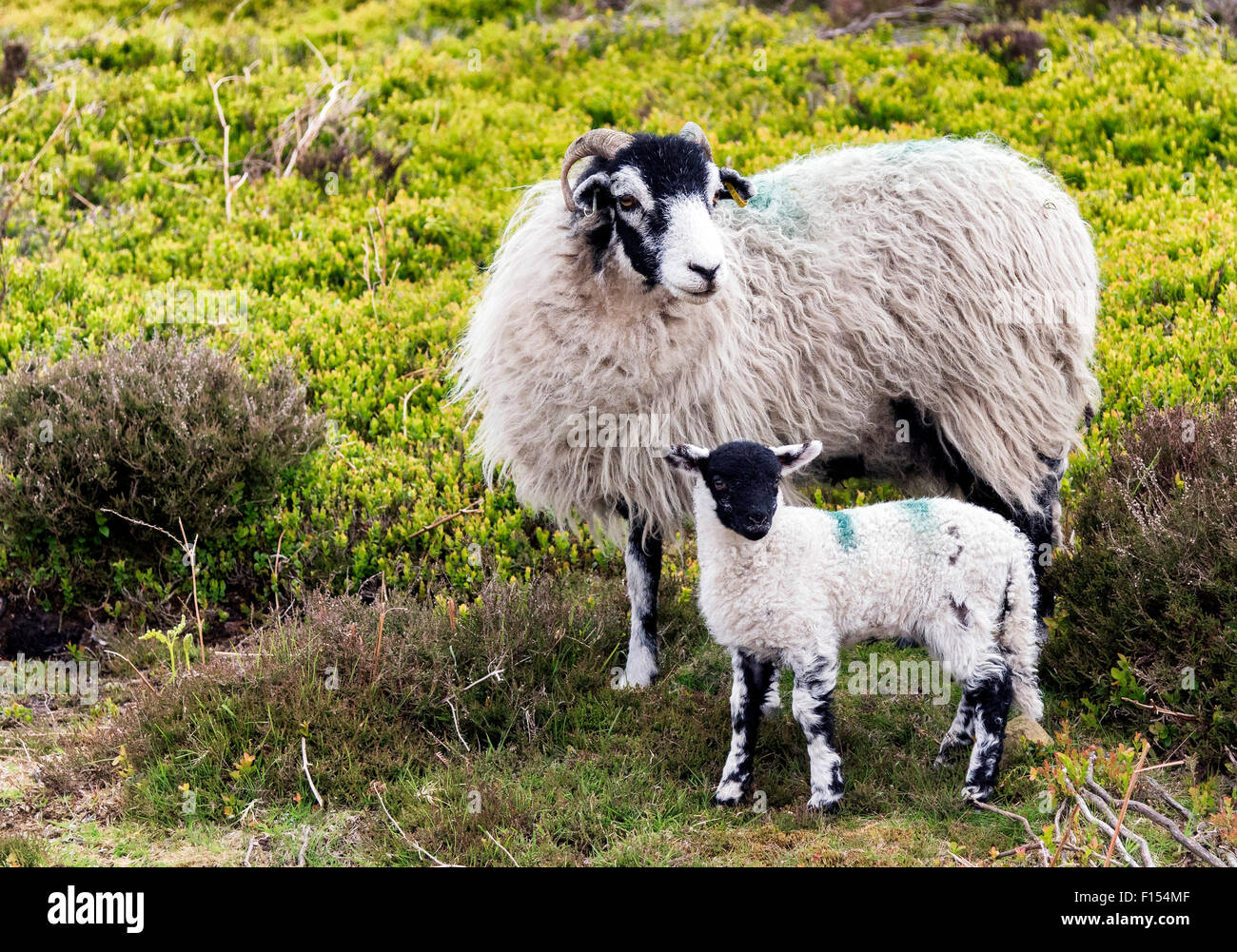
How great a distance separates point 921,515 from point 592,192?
85.3 inches

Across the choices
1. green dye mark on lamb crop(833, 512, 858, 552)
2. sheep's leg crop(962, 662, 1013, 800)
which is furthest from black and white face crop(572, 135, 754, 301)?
sheep's leg crop(962, 662, 1013, 800)

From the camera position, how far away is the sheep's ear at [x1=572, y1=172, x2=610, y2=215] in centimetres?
554

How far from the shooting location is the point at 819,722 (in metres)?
4.82

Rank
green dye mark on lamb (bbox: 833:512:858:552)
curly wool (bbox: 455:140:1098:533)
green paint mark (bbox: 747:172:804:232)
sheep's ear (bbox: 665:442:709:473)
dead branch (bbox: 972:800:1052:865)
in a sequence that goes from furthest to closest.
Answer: green paint mark (bbox: 747:172:804:232) < curly wool (bbox: 455:140:1098:533) < green dye mark on lamb (bbox: 833:512:858:552) < sheep's ear (bbox: 665:442:709:473) < dead branch (bbox: 972:800:1052:865)

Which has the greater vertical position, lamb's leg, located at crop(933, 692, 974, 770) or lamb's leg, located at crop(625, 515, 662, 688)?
lamb's leg, located at crop(625, 515, 662, 688)

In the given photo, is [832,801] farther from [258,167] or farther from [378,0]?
[378,0]

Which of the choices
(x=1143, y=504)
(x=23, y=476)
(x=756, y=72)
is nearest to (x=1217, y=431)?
(x=1143, y=504)

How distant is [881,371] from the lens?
6.41m

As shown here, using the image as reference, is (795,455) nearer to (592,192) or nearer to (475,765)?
(592,192)

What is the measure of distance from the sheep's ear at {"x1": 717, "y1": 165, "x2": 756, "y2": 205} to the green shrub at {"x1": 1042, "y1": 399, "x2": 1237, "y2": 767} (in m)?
2.48

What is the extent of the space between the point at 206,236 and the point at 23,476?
14.1ft

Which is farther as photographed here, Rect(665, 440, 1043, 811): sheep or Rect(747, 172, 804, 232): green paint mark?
Rect(747, 172, 804, 232): green paint mark

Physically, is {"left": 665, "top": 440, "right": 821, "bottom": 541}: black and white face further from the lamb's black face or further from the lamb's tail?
the lamb's tail

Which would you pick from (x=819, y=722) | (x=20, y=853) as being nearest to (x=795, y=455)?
(x=819, y=722)
